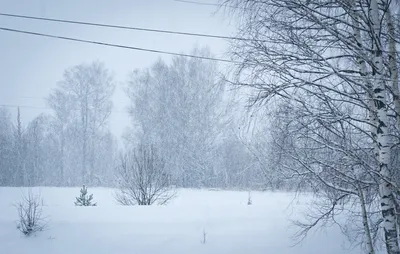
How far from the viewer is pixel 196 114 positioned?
2533 cm

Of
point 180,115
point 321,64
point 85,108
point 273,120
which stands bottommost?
point 273,120

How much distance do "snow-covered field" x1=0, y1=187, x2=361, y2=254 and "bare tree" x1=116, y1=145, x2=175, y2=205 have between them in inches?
94.0

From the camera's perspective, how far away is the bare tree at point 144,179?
11148 mm

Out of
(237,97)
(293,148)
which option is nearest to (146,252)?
(293,148)

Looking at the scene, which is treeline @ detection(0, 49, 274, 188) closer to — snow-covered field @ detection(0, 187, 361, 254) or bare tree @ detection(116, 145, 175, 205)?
bare tree @ detection(116, 145, 175, 205)

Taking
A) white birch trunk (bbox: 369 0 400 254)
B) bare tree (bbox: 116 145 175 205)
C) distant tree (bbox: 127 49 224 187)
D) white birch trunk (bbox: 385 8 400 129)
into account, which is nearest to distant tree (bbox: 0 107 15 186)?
distant tree (bbox: 127 49 224 187)

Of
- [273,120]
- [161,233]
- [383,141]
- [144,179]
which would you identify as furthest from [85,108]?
[383,141]

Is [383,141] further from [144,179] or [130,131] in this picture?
[130,131]

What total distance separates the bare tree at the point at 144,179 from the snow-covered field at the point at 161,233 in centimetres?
239

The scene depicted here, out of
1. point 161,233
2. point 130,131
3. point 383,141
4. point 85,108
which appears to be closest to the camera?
point 383,141

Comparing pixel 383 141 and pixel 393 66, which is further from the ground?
pixel 393 66

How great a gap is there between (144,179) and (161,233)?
3842mm

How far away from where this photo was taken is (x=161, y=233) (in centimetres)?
750

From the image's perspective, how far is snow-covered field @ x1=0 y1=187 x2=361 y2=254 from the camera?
6.85 meters
